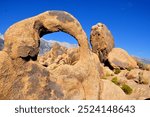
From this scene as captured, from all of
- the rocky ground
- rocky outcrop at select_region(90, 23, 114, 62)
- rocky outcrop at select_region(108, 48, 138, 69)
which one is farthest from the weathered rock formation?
rocky outcrop at select_region(90, 23, 114, 62)

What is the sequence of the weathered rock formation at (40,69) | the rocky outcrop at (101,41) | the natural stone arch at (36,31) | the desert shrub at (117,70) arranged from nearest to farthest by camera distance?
the weathered rock formation at (40,69) → the natural stone arch at (36,31) → the desert shrub at (117,70) → the rocky outcrop at (101,41)

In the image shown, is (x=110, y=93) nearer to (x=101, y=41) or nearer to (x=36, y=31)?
(x=36, y=31)

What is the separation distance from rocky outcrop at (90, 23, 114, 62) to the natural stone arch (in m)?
25.0

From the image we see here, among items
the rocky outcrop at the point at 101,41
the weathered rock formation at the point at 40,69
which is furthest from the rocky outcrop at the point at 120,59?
the weathered rock formation at the point at 40,69

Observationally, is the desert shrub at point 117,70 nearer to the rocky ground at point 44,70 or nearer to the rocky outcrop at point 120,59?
the rocky outcrop at point 120,59

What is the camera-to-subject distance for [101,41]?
120 ft

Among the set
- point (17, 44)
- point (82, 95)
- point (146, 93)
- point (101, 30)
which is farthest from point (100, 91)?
point (101, 30)

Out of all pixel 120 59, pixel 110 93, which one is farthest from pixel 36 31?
pixel 120 59

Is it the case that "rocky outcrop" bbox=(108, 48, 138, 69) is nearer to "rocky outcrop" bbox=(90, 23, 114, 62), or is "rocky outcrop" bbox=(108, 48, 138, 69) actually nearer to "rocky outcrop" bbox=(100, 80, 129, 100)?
"rocky outcrop" bbox=(90, 23, 114, 62)

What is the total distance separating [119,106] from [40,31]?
4.24m

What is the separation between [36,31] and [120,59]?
26996 mm

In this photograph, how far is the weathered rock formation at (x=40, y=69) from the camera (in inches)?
397

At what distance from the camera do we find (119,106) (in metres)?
8.84

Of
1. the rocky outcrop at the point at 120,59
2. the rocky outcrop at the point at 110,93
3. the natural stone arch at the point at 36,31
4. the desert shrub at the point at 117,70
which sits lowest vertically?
the rocky outcrop at the point at 110,93
